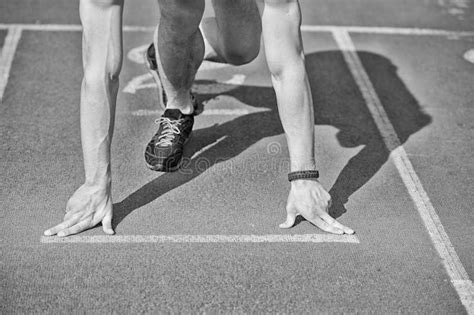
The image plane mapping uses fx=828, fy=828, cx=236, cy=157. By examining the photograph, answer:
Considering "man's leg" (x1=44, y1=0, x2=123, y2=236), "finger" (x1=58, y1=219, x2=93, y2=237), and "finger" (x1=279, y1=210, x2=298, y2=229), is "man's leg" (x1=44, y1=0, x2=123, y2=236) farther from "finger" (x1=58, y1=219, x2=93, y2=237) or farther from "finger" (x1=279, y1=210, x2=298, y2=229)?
"finger" (x1=279, y1=210, x2=298, y2=229)

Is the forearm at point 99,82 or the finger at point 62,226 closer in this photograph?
the forearm at point 99,82

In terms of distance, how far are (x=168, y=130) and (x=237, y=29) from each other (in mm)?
804

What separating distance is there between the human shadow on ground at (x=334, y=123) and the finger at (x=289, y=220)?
1.07 ft

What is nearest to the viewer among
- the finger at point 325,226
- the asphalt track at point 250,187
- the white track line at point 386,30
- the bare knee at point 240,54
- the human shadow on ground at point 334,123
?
the asphalt track at point 250,187

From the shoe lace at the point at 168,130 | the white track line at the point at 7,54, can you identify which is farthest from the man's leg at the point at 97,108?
the white track line at the point at 7,54

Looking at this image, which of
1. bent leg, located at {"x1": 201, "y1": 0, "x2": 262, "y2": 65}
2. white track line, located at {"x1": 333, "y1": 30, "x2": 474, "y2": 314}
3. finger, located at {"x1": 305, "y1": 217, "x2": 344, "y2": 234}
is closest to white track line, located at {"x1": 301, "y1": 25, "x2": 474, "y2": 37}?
white track line, located at {"x1": 333, "y1": 30, "x2": 474, "y2": 314}

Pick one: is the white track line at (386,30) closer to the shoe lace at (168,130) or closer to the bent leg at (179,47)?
the bent leg at (179,47)

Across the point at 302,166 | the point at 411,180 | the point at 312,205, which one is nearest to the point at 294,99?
the point at 302,166

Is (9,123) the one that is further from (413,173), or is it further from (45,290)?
(413,173)

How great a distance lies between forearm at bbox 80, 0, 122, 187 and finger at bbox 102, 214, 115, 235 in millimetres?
188

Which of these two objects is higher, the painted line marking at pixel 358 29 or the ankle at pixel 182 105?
the ankle at pixel 182 105

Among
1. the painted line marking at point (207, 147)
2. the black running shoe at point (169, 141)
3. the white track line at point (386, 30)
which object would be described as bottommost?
the white track line at point (386, 30)

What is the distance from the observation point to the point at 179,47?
17.5 ft

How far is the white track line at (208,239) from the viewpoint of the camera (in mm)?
4496
